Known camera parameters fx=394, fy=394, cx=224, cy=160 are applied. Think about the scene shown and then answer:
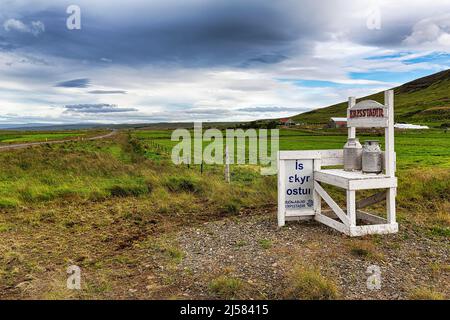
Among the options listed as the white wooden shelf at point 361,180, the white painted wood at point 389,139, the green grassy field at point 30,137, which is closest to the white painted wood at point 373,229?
the white wooden shelf at point 361,180

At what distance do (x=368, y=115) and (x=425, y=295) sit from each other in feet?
14.9

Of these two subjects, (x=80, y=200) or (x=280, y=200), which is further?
(x=80, y=200)

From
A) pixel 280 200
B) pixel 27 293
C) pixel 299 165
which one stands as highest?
pixel 299 165

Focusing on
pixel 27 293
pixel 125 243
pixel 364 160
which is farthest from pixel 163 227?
pixel 364 160

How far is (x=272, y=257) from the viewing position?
722cm

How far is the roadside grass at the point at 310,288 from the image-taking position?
5.48 meters

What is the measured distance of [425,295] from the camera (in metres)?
5.42

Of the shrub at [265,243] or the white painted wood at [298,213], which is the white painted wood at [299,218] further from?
the shrub at [265,243]

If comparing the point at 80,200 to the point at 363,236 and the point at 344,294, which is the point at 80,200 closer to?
the point at 363,236

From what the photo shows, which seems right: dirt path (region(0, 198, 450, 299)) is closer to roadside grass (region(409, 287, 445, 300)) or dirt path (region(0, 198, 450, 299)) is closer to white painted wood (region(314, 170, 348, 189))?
roadside grass (region(409, 287, 445, 300))

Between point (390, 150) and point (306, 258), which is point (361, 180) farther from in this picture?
point (306, 258)

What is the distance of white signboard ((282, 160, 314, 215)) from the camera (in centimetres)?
984

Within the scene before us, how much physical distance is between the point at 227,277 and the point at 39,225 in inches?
234

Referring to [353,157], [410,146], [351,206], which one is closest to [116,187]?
[353,157]
